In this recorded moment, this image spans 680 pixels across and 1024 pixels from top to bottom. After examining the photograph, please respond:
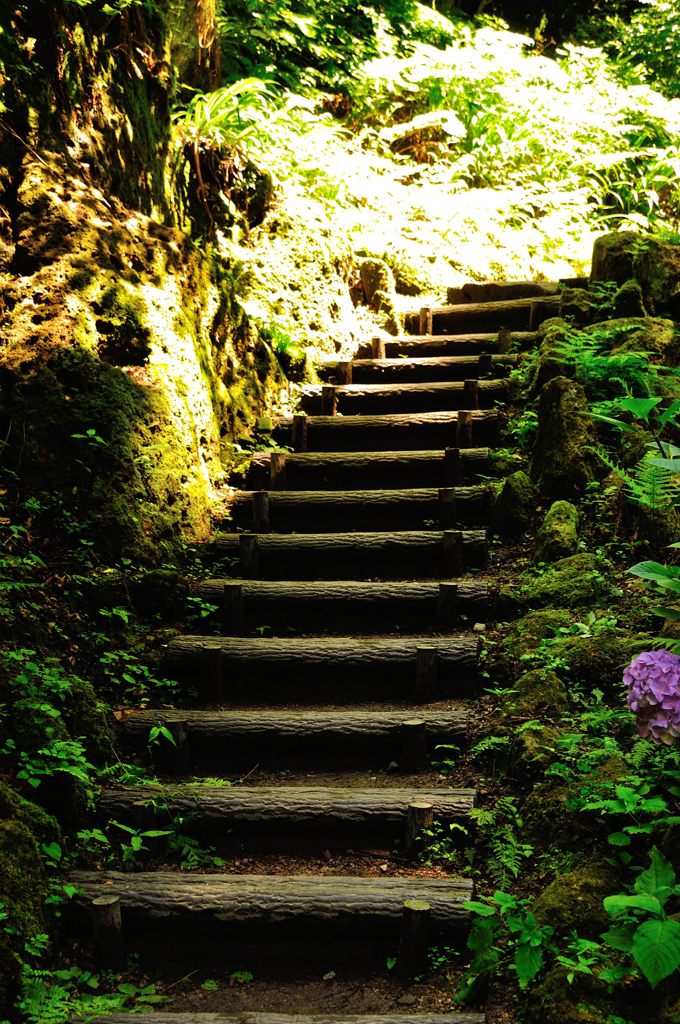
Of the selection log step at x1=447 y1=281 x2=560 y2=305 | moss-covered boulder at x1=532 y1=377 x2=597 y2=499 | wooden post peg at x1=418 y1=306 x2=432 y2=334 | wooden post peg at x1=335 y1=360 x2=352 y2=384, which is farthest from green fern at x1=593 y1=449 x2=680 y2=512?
log step at x1=447 y1=281 x2=560 y2=305

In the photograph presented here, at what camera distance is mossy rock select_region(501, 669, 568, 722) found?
3865 millimetres

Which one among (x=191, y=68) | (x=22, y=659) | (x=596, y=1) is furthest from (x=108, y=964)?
(x=596, y=1)

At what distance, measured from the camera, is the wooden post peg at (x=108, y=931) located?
320cm

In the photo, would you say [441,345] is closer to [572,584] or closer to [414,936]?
[572,584]

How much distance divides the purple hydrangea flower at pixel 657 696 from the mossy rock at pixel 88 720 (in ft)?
8.47

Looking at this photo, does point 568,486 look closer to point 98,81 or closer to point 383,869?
point 383,869

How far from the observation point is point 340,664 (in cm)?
463

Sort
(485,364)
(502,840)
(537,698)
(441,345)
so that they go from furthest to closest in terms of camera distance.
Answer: (441,345) < (485,364) < (537,698) < (502,840)

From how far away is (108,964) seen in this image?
3227mm

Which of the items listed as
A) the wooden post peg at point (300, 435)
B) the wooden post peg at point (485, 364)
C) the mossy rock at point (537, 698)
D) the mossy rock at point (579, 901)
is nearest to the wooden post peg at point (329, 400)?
the wooden post peg at point (300, 435)

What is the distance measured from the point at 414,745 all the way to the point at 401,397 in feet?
12.4

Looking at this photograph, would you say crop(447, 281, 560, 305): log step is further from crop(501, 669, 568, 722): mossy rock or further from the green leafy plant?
the green leafy plant

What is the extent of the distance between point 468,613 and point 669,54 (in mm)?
13351

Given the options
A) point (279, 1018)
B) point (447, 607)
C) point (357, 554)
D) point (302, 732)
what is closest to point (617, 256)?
point (357, 554)
